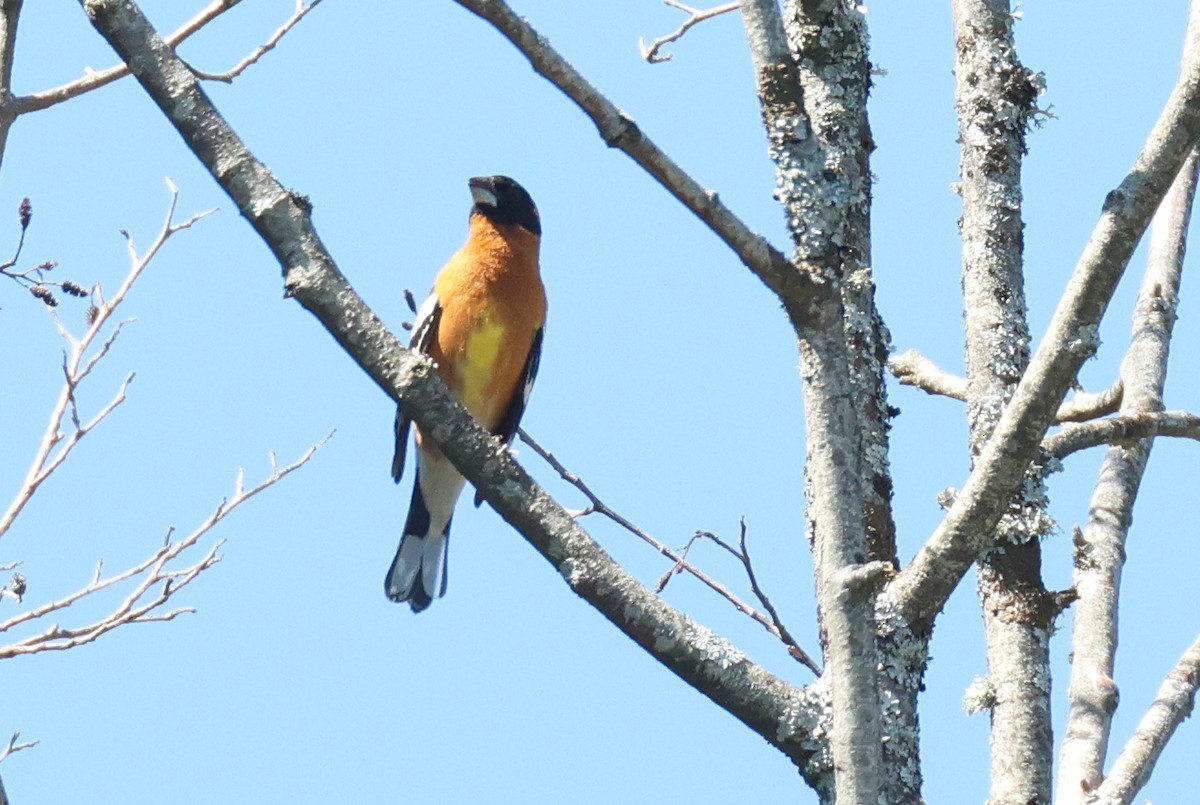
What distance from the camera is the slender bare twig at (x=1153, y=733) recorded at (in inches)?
135

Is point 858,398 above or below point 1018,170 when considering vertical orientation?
below

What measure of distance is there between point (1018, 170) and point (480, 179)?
9.26 feet

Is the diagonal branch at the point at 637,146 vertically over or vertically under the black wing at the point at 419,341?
under

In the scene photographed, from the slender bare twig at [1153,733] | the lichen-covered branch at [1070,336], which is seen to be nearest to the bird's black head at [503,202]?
the slender bare twig at [1153,733]

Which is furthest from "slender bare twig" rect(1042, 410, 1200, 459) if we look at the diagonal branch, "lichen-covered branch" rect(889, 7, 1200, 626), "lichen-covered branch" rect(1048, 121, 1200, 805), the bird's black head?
the bird's black head

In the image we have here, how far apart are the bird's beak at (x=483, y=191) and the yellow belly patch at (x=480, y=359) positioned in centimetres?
74

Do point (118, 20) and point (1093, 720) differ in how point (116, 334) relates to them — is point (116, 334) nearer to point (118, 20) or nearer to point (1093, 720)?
point (118, 20)

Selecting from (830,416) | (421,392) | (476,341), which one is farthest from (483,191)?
(830,416)

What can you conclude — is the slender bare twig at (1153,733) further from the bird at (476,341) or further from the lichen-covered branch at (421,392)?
the bird at (476,341)

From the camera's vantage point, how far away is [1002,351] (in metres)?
3.98

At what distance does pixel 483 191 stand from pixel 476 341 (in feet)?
2.94

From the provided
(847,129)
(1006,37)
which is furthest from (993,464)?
(1006,37)

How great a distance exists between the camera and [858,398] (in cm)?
342

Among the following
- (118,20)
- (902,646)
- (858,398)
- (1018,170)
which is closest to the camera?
(118,20)
